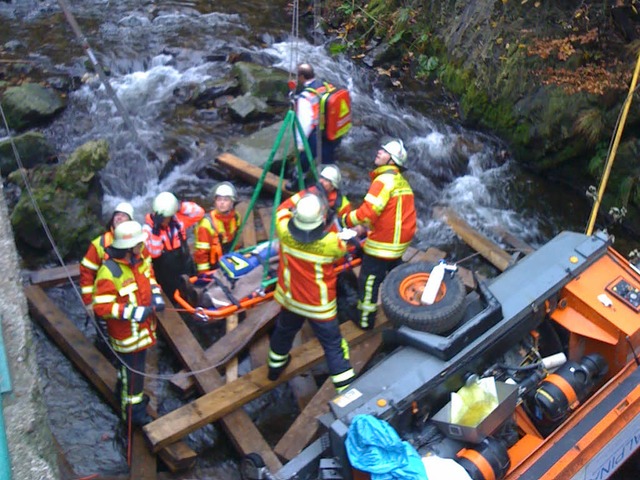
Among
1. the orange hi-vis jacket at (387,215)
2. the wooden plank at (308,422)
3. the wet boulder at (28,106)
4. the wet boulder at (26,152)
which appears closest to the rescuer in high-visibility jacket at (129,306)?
the wooden plank at (308,422)

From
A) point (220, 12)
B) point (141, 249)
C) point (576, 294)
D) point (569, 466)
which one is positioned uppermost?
point (576, 294)

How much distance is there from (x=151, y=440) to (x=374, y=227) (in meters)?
2.46

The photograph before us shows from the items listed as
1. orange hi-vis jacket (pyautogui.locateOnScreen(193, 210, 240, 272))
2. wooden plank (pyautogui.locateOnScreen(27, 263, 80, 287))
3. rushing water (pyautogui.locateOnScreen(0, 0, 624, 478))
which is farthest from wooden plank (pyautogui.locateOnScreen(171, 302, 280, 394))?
wooden plank (pyautogui.locateOnScreen(27, 263, 80, 287))

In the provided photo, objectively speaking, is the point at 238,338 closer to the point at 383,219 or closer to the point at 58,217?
the point at 383,219

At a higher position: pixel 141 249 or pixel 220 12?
pixel 141 249

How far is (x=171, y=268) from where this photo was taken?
19.4 feet

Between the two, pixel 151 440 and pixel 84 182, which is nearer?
pixel 151 440

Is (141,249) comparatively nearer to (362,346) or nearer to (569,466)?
(362,346)

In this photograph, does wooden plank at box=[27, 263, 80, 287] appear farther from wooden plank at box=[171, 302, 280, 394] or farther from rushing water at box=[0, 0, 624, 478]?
wooden plank at box=[171, 302, 280, 394]

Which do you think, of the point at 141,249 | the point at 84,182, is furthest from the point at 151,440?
the point at 84,182

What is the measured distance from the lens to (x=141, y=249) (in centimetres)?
486

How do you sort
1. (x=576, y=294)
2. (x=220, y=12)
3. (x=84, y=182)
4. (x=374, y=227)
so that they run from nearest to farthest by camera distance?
1. (x=576, y=294)
2. (x=374, y=227)
3. (x=84, y=182)
4. (x=220, y=12)

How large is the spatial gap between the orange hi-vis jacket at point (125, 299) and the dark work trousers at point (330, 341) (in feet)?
3.31

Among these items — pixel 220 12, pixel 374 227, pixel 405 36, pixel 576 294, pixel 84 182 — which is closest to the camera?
pixel 576 294
